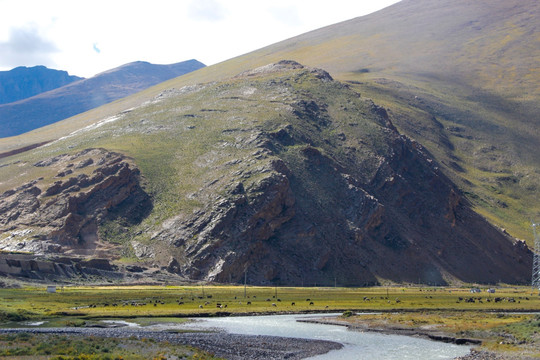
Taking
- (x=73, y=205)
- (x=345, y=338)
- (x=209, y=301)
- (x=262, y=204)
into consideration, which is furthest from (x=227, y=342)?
(x=73, y=205)

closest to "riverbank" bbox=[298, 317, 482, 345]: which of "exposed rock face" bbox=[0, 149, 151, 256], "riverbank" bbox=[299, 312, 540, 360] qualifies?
"riverbank" bbox=[299, 312, 540, 360]

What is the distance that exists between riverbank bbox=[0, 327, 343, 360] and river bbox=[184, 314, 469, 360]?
244 centimetres

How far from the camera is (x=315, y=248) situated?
13612 cm

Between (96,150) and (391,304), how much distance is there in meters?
95.9

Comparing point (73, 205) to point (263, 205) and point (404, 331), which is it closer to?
point (263, 205)

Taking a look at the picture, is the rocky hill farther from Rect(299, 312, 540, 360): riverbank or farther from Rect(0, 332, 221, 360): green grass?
Rect(0, 332, 221, 360): green grass

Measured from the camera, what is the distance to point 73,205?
14012cm

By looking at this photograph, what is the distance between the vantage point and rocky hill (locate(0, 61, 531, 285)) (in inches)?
5197

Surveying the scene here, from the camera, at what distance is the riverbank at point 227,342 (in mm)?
55522

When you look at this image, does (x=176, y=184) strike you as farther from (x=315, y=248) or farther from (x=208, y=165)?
(x=315, y=248)

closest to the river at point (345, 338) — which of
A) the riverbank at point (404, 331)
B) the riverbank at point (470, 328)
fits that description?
the riverbank at point (404, 331)

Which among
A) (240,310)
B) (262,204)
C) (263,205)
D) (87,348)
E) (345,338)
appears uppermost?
(87,348)

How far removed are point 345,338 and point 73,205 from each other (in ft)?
295

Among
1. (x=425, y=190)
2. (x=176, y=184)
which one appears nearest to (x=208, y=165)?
(x=176, y=184)
